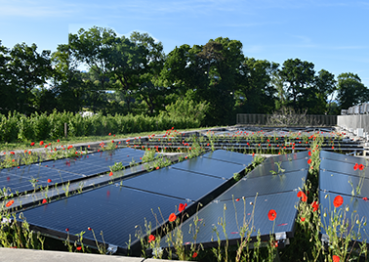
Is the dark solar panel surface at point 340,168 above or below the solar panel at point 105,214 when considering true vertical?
above

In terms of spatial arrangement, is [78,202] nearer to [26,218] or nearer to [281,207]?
[26,218]

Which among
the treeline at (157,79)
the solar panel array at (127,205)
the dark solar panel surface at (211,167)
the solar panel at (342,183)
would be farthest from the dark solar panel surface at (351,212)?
the treeline at (157,79)

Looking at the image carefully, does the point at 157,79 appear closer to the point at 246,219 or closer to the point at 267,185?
the point at 267,185

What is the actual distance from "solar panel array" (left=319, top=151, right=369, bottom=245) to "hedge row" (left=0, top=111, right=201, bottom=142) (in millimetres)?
13717

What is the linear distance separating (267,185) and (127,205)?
177 centimetres

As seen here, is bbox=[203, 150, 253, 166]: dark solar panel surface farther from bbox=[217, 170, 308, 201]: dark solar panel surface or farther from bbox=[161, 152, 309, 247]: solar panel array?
bbox=[217, 170, 308, 201]: dark solar panel surface

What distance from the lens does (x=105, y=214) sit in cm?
281

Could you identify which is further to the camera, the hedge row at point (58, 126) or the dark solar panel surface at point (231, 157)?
the hedge row at point (58, 126)

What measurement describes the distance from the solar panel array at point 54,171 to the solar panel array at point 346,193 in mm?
3320

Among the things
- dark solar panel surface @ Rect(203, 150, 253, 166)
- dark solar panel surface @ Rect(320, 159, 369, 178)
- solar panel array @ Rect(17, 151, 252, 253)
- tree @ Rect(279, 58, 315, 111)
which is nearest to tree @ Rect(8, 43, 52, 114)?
dark solar panel surface @ Rect(203, 150, 253, 166)

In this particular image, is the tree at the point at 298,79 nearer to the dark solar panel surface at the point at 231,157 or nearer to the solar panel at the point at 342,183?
the dark solar panel surface at the point at 231,157

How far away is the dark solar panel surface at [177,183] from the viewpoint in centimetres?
361

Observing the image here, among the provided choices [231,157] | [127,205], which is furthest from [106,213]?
[231,157]

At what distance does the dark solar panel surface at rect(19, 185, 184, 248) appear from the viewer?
2.50 meters
